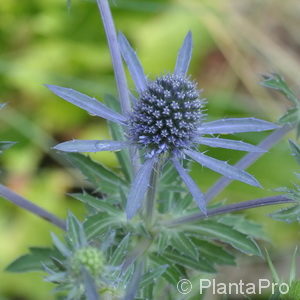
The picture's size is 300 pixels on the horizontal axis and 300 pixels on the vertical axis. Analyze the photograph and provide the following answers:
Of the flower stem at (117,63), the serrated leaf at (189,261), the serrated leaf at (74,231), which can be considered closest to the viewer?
the serrated leaf at (74,231)

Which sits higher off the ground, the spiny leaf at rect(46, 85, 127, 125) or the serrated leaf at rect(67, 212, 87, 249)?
the spiny leaf at rect(46, 85, 127, 125)

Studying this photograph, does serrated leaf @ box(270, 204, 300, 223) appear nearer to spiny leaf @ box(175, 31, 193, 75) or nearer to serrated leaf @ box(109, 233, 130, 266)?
serrated leaf @ box(109, 233, 130, 266)

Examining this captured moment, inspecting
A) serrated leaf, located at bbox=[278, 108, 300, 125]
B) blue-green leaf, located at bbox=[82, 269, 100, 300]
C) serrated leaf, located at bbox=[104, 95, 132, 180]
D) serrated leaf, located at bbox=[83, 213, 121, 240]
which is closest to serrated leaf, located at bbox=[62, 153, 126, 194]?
serrated leaf, located at bbox=[104, 95, 132, 180]

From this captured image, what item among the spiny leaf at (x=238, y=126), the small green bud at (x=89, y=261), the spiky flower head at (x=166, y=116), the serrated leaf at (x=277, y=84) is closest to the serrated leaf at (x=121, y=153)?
the spiky flower head at (x=166, y=116)

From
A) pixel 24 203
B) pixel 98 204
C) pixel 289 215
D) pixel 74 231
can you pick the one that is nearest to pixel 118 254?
pixel 74 231

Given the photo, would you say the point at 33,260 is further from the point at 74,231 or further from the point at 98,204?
the point at 74,231

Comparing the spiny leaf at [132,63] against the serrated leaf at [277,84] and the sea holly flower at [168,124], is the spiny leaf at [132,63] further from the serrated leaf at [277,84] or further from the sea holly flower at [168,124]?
the serrated leaf at [277,84]
